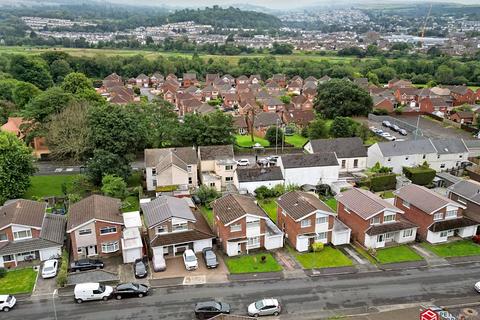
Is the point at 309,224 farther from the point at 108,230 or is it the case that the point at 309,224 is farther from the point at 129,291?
the point at 108,230

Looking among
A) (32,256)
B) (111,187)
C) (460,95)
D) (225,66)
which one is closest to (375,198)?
(111,187)

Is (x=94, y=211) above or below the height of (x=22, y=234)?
above

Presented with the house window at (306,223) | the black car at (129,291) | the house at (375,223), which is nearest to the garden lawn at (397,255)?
the house at (375,223)

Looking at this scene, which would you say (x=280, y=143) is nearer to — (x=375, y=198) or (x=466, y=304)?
(x=375, y=198)

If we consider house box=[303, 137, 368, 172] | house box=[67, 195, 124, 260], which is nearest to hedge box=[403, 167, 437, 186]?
house box=[303, 137, 368, 172]

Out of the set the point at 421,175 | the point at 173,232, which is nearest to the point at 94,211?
the point at 173,232

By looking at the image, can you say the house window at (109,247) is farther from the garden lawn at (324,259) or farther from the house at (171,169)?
the garden lawn at (324,259)

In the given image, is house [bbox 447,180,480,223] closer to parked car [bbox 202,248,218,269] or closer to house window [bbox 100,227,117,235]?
parked car [bbox 202,248,218,269]
